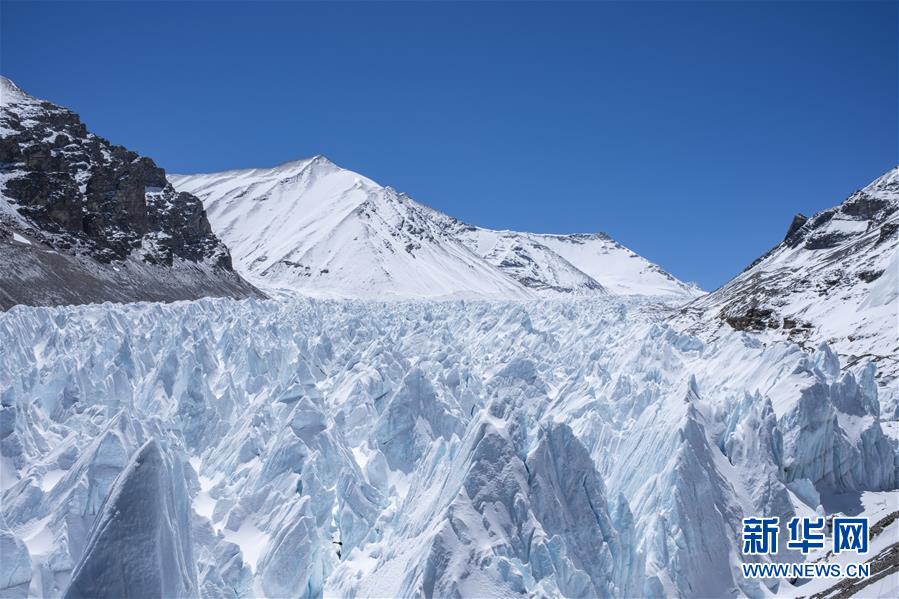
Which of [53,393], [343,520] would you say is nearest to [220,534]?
[343,520]

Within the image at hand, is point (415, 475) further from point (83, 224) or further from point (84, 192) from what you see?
point (84, 192)

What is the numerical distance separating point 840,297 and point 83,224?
68.0 metres

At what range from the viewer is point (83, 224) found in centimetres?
6612

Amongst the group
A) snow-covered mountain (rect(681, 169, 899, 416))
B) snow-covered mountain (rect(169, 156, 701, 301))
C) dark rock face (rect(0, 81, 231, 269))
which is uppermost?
snow-covered mountain (rect(169, 156, 701, 301))

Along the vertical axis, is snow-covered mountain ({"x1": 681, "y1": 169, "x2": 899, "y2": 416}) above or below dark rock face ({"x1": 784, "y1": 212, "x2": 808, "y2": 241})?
below

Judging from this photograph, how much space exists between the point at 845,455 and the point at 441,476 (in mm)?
9147

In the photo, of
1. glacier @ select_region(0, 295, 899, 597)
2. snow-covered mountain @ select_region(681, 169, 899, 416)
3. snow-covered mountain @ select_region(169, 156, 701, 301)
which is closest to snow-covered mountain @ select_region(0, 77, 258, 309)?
snow-covered mountain @ select_region(169, 156, 701, 301)

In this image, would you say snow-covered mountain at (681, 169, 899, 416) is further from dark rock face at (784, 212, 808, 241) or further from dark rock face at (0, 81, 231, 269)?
dark rock face at (0, 81, 231, 269)

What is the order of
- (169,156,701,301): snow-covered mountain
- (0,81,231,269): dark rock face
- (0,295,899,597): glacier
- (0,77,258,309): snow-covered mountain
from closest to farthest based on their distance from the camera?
1. (0,295,899,597): glacier
2. (0,77,258,309): snow-covered mountain
3. (0,81,231,269): dark rock face
4. (169,156,701,301): snow-covered mountain

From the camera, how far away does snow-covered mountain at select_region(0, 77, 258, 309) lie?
53406 millimetres

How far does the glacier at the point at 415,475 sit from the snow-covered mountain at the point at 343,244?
266 ft

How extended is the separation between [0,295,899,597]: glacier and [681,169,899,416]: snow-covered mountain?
7.31m

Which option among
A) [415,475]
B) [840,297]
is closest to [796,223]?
[840,297]

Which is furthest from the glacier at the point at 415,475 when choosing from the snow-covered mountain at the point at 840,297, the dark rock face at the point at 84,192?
the dark rock face at the point at 84,192
